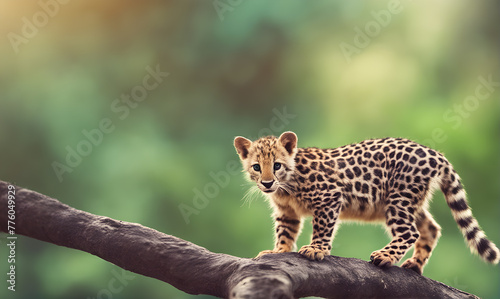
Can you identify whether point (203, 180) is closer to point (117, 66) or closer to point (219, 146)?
point (219, 146)

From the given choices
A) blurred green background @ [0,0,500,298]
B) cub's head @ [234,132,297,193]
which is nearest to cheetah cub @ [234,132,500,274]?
cub's head @ [234,132,297,193]

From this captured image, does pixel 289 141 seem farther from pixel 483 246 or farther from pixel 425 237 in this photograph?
pixel 483 246

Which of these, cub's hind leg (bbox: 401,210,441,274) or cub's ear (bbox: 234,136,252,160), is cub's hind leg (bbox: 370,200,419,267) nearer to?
cub's hind leg (bbox: 401,210,441,274)

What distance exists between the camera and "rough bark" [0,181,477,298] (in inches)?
126

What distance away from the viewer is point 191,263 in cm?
335

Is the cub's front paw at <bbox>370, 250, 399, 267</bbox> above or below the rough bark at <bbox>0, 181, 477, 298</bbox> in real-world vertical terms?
above

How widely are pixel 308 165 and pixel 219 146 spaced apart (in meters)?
2.97

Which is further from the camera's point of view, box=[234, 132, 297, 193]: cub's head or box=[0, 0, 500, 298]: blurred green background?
box=[0, 0, 500, 298]: blurred green background

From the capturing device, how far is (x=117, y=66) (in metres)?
6.66

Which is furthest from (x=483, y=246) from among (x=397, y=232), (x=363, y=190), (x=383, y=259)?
(x=363, y=190)

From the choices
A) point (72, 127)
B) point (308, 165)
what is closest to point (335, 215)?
point (308, 165)

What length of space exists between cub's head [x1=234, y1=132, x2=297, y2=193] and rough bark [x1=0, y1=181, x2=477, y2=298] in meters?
0.46

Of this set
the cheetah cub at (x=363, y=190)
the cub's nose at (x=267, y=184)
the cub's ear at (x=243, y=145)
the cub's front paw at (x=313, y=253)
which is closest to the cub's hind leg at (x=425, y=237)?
the cheetah cub at (x=363, y=190)

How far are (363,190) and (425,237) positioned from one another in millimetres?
560
